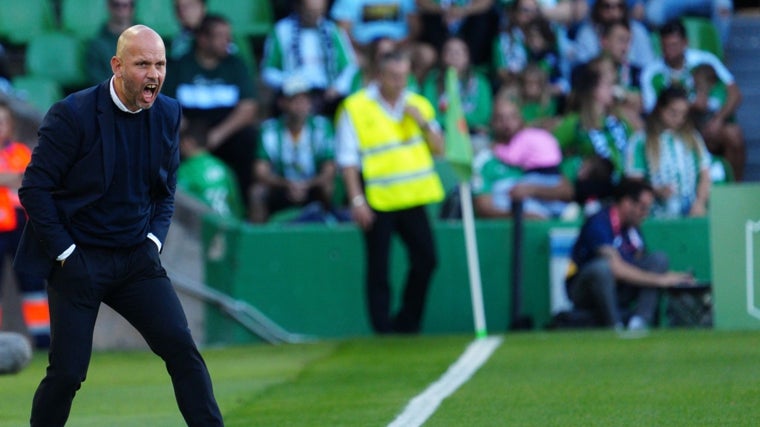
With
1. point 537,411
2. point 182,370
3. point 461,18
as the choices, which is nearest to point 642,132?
point 461,18

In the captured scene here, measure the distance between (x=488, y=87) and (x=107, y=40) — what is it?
3779 millimetres

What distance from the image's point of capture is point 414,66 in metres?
17.1

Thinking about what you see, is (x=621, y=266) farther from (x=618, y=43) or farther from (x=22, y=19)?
(x=22, y=19)

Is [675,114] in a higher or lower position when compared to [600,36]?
lower

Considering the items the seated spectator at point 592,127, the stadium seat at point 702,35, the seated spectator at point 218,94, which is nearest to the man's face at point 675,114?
the seated spectator at point 592,127

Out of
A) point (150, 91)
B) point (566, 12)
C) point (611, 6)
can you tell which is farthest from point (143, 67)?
point (566, 12)

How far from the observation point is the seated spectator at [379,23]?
56.6 feet

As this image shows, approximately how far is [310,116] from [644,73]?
139 inches

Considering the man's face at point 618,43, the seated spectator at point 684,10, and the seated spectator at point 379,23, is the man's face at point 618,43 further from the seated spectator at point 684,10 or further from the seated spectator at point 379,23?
the seated spectator at point 379,23

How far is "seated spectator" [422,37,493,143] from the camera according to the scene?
54.2ft

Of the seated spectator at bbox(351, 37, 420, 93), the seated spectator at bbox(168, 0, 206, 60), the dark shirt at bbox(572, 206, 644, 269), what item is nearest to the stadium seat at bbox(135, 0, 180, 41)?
the seated spectator at bbox(168, 0, 206, 60)

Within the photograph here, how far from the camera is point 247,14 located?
1847cm

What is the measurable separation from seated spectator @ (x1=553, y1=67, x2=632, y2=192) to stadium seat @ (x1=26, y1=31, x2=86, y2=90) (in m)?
4.90

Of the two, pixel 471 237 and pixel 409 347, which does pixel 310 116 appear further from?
pixel 409 347
